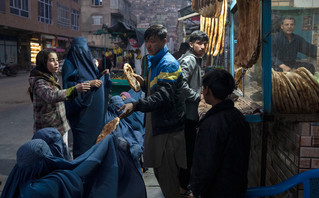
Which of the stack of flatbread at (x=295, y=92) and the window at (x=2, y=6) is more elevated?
the window at (x=2, y=6)

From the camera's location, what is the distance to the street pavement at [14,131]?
13.3 ft

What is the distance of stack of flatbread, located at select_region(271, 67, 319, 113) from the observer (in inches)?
76.9

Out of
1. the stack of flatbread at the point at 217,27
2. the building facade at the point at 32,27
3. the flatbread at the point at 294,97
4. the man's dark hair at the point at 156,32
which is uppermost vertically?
the building facade at the point at 32,27

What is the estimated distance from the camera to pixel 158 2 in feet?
227

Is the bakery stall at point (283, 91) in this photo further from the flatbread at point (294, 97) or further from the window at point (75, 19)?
the window at point (75, 19)

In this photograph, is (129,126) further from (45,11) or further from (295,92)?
(45,11)

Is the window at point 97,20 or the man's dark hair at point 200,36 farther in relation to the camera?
the window at point 97,20

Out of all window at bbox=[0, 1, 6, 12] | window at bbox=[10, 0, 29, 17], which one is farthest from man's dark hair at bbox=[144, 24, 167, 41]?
window at bbox=[10, 0, 29, 17]

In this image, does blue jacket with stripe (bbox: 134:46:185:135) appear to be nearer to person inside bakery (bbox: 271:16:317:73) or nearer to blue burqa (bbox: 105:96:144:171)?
person inside bakery (bbox: 271:16:317:73)

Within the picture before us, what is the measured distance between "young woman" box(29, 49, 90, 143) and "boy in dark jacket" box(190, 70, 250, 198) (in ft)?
6.55

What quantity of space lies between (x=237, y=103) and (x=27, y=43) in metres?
28.8

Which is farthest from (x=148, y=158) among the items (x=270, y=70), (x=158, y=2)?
(x=158, y=2)

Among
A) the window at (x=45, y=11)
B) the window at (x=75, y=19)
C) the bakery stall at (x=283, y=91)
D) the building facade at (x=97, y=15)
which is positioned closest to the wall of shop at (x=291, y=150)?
the bakery stall at (x=283, y=91)

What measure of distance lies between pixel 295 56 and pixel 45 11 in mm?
30981
